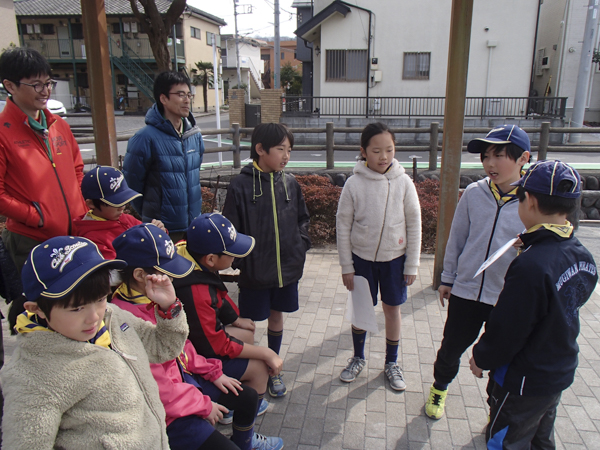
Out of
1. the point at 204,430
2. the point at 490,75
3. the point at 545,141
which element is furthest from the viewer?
the point at 490,75

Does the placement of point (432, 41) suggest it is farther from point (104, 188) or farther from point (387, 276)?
point (104, 188)

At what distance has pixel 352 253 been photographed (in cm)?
318

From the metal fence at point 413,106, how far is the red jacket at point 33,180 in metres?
16.2

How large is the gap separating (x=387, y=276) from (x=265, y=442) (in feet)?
4.31

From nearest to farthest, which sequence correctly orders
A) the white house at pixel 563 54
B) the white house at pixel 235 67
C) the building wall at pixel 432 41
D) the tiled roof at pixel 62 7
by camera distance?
the building wall at pixel 432 41 < the white house at pixel 563 54 < the tiled roof at pixel 62 7 < the white house at pixel 235 67

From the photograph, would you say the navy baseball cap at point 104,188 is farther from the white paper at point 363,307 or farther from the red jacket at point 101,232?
the white paper at point 363,307

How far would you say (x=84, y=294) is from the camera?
1486 millimetres

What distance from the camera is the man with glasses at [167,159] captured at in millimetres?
3295

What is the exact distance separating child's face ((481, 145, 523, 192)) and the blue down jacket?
7.09 feet

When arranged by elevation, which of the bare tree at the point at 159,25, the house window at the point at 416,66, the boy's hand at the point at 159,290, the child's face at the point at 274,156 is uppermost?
the house window at the point at 416,66

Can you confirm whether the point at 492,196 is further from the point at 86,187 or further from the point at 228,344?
the point at 86,187

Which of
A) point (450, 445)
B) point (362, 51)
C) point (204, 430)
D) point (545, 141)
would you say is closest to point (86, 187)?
point (204, 430)

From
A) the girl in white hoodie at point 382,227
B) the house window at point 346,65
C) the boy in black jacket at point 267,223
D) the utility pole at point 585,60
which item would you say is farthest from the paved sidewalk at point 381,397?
the house window at point 346,65

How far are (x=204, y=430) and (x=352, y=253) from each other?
160 centimetres
